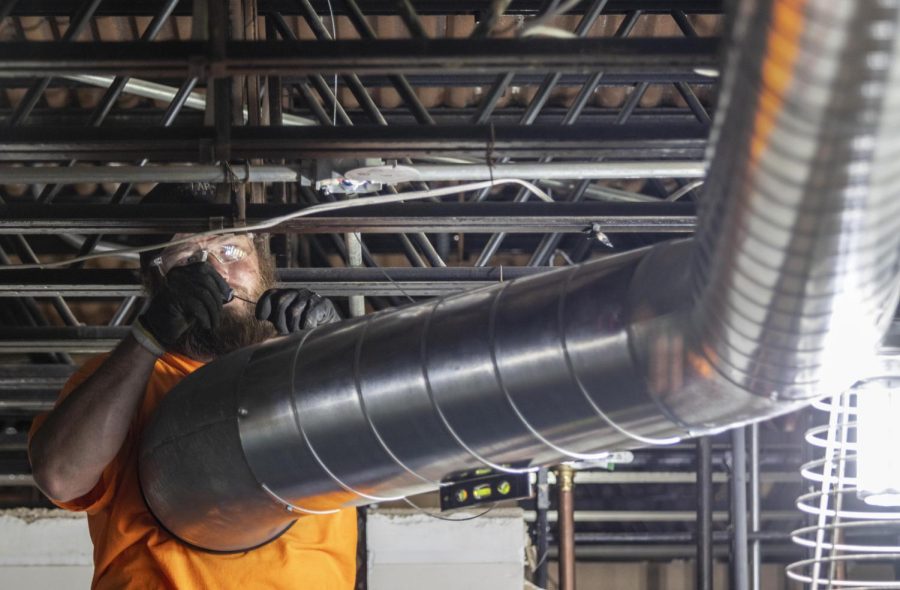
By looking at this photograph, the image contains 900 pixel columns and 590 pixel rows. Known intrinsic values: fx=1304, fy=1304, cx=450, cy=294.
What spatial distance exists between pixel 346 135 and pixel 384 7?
966 mm

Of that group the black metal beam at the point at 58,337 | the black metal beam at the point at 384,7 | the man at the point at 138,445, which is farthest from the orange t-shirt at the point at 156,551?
the black metal beam at the point at 58,337

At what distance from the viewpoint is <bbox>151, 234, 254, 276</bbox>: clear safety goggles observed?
12.8ft

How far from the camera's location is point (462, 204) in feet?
13.4

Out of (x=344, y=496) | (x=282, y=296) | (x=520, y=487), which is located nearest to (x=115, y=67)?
(x=282, y=296)

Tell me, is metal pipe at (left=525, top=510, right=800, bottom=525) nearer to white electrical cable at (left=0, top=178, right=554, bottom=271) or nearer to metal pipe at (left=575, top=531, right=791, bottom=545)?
metal pipe at (left=575, top=531, right=791, bottom=545)

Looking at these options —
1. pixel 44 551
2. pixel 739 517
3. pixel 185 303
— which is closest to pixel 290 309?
pixel 185 303

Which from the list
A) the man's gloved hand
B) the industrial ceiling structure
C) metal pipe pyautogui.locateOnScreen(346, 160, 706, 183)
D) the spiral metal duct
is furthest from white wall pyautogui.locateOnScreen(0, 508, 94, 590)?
the man's gloved hand

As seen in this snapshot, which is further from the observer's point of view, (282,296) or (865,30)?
(282,296)

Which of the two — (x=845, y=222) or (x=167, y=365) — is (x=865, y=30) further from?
(x=167, y=365)

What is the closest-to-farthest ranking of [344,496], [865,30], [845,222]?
[865,30] < [845,222] < [344,496]

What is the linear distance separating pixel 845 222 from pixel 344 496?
1.67 m

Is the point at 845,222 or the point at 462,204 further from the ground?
the point at 462,204

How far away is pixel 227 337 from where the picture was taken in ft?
12.2

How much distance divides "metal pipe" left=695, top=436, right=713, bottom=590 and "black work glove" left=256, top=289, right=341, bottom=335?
11.6 feet
